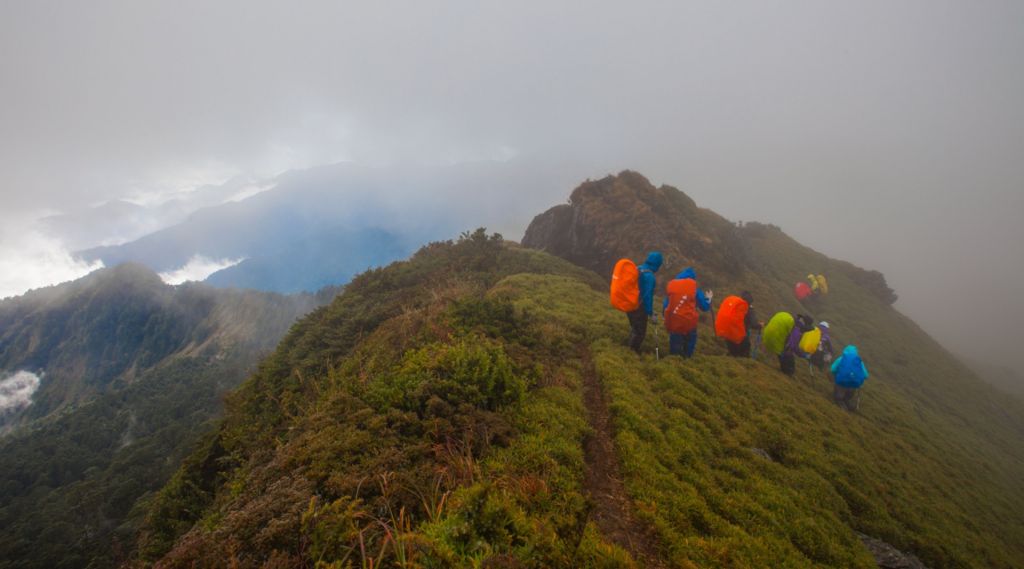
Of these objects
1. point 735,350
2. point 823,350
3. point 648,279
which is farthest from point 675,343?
point 823,350

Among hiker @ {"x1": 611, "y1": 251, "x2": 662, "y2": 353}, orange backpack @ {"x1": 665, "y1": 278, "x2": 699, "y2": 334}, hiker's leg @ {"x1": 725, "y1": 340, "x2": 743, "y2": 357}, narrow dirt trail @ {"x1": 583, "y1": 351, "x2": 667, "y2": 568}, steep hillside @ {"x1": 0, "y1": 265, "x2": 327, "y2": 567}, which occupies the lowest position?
steep hillside @ {"x1": 0, "y1": 265, "x2": 327, "y2": 567}

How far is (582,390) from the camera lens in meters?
9.70

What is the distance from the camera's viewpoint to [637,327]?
1234 cm

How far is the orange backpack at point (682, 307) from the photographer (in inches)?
485

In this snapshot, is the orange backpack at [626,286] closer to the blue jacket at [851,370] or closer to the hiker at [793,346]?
the hiker at [793,346]

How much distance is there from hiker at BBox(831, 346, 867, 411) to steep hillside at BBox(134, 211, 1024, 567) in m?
0.73

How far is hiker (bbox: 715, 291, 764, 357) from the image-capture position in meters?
14.2

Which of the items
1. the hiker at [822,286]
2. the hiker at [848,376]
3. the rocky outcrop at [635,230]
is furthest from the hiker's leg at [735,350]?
the hiker at [822,286]

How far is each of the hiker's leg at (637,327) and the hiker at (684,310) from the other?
3.32 feet

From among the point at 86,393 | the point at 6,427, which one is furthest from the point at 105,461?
the point at 6,427

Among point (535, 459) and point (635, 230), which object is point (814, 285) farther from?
point (535, 459)

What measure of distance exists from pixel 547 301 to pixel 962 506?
1439 centimetres

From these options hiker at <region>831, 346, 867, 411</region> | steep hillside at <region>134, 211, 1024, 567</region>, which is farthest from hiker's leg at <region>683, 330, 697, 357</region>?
hiker at <region>831, 346, 867, 411</region>

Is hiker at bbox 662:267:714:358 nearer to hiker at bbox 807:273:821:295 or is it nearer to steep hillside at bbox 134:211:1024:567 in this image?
steep hillside at bbox 134:211:1024:567
